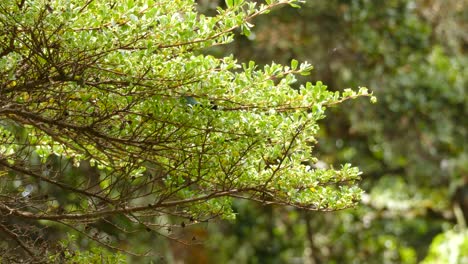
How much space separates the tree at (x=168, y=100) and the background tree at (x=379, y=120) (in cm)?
460

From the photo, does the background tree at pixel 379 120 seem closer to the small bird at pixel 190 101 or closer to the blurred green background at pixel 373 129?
the blurred green background at pixel 373 129

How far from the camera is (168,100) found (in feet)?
10.2

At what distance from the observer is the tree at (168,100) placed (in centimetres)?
291

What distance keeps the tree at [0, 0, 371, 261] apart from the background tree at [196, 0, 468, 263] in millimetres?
4602

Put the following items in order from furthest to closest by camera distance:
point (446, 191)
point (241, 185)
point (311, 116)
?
point (446, 191), point (241, 185), point (311, 116)

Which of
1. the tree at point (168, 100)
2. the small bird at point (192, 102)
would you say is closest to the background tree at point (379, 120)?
the tree at point (168, 100)

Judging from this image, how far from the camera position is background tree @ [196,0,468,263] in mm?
8531

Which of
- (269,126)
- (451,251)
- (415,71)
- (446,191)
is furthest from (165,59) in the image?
(446,191)

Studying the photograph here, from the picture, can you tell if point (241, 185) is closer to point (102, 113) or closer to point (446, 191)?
point (102, 113)

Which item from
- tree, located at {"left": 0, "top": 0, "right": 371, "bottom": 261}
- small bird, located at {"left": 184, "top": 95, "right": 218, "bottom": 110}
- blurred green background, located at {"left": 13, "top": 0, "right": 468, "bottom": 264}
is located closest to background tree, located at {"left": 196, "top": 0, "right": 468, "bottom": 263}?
blurred green background, located at {"left": 13, "top": 0, "right": 468, "bottom": 264}

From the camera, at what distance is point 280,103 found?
3.22m

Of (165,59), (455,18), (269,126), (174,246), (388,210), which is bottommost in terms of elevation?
(388,210)

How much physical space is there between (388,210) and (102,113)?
741 cm

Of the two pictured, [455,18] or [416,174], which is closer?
[416,174]
